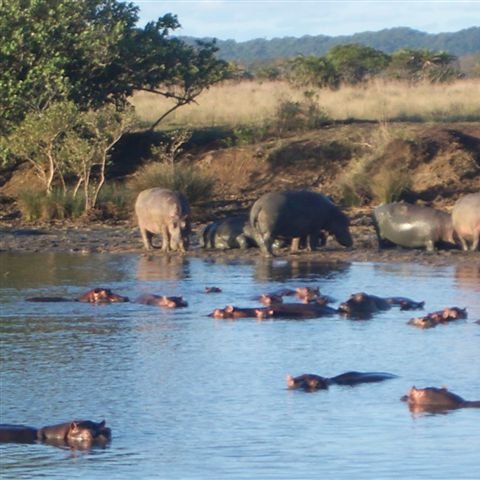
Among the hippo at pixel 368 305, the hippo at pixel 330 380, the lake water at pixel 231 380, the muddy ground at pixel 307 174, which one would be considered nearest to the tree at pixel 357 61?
the muddy ground at pixel 307 174

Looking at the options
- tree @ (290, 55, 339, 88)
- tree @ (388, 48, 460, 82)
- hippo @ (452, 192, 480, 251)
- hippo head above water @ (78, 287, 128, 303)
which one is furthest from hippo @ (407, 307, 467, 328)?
tree @ (388, 48, 460, 82)

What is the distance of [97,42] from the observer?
27797mm

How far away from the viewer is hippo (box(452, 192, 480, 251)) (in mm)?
20078

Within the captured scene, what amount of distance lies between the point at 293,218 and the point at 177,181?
4936 mm

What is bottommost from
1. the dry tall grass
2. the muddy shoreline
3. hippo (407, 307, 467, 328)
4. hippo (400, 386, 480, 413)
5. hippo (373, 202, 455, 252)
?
hippo (400, 386, 480, 413)

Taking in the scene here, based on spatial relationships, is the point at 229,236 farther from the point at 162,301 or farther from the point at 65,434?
the point at 65,434

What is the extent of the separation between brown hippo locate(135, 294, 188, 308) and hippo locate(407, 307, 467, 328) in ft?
8.68

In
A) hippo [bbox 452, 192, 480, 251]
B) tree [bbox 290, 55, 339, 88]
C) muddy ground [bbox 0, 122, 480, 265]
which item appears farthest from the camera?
tree [bbox 290, 55, 339, 88]

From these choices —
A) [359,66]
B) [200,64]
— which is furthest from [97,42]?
[359,66]

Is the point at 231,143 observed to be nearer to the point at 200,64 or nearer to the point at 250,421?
the point at 200,64

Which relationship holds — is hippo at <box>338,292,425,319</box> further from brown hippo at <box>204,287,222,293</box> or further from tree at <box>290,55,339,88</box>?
tree at <box>290,55,339,88</box>

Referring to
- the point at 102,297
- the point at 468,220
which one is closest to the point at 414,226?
the point at 468,220

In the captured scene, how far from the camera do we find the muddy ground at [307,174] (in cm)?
2312

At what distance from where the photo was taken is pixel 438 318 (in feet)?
48.0
